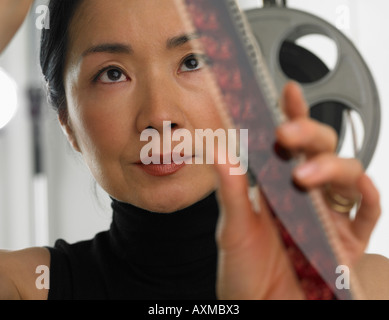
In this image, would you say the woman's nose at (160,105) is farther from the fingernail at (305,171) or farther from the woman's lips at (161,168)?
the fingernail at (305,171)

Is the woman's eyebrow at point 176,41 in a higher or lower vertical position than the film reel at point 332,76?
higher

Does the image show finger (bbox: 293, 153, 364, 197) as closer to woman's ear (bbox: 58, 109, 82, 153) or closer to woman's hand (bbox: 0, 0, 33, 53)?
woman's hand (bbox: 0, 0, 33, 53)

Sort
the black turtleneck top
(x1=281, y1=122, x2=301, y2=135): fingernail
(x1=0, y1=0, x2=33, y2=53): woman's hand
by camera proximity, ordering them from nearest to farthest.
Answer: (x1=281, y1=122, x2=301, y2=135): fingernail
(x1=0, y1=0, x2=33, y2=53): woman's hand
the black turtleneck top

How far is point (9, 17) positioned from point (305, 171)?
0.25 meters

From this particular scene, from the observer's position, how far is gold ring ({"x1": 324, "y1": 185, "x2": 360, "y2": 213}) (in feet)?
0.93

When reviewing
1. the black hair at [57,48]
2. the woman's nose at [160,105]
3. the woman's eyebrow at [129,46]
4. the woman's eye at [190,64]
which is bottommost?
the woman's nose at [160,105]

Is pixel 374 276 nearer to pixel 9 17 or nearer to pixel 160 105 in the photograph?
pixel 160 105

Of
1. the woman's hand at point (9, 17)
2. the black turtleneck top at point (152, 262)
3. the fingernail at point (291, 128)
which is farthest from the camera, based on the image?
the black turtleneck top at point (152, 262)

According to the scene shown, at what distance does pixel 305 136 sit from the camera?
0.80ft

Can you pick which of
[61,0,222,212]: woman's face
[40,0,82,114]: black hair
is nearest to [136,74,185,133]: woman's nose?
[61,0,222,212]: woman's face

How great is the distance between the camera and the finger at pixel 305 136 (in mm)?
243

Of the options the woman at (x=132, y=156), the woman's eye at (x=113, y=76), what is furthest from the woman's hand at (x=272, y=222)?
the woman's eye at (x=113, y=76)

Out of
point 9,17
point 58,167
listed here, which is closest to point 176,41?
point 9,17

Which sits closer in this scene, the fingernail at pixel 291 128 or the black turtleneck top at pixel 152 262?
the fingernail at pixel 291 128
